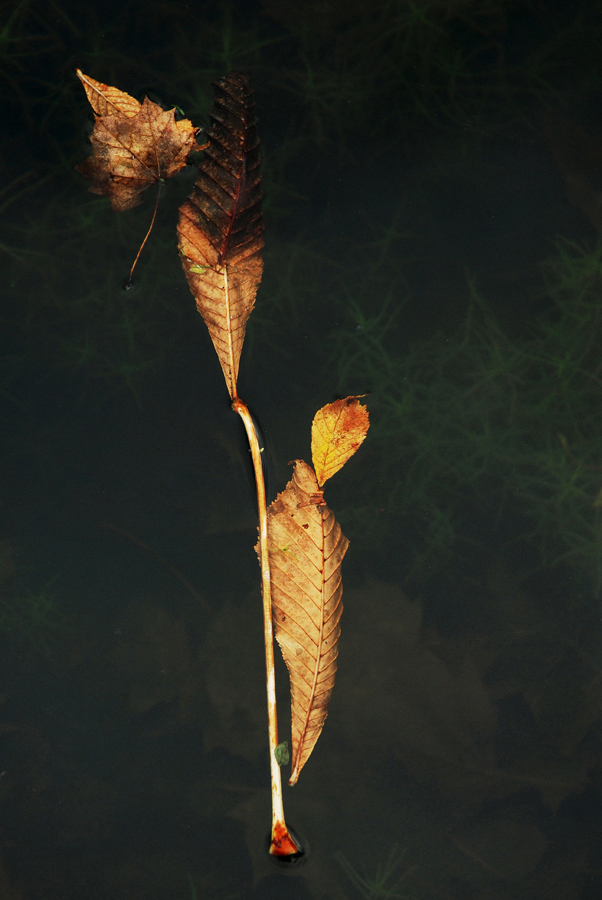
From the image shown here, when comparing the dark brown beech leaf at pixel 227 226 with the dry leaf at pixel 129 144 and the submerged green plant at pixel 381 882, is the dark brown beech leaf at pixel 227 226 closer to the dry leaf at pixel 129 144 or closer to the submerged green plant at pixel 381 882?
the dry leaf at pixel 129 144

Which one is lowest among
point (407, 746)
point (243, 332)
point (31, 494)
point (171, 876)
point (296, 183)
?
point (171, 876)

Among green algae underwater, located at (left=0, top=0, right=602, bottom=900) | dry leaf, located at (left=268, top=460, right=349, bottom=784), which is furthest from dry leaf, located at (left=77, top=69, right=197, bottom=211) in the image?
dry leaf, located at (left=268, top=460, right=349, bottom=784)

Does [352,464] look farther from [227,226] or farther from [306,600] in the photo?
[227,226]

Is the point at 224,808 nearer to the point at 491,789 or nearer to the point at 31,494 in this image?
the point at 491,789

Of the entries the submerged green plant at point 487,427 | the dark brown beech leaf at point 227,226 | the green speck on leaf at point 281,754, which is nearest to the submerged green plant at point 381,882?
the green speck on leaf at point 281,754

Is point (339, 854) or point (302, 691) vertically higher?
point (302, 691)

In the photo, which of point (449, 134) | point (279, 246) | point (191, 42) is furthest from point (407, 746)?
point (191, 42)
